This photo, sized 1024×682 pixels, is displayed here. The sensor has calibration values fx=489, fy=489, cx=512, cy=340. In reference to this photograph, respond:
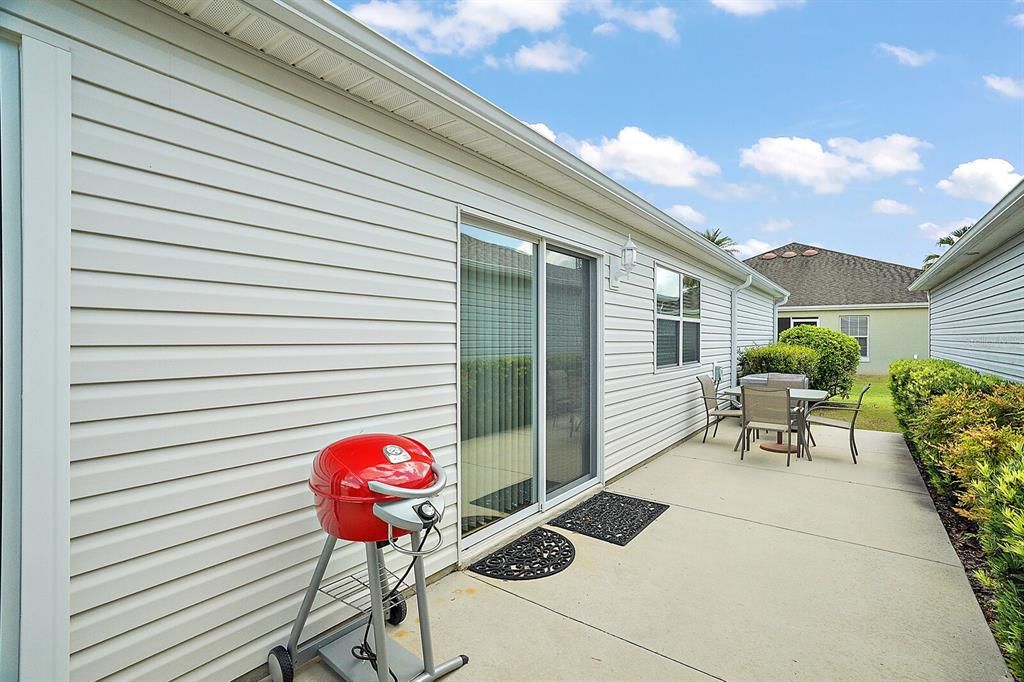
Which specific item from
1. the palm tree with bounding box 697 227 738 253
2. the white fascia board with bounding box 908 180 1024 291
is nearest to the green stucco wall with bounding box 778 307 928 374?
the white fascia board with bounding box 908 180 1024 291

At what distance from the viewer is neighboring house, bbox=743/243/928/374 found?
56.7 ft

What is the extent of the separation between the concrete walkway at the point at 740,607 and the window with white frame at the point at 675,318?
95.7 inches

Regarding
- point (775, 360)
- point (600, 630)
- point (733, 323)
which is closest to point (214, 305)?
point (600, 630)

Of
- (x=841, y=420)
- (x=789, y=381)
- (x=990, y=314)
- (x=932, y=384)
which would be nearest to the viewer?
(x=932, y=384)

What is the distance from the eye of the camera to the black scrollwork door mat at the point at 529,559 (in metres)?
3.04

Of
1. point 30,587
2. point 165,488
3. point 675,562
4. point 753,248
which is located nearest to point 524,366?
point 675,562

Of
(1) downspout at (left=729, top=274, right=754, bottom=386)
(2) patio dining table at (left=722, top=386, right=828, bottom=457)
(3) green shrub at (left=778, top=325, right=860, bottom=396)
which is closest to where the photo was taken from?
(2) patio dining table at (left=722, top=386, right=828, bottom=457)

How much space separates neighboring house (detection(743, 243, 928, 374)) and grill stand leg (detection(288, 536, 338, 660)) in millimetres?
18511

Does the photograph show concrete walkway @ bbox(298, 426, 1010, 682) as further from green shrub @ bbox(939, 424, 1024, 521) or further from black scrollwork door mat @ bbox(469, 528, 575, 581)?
green shrub @ bbox(939, 424, 1024, 521)

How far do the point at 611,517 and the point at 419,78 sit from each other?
11.2 feet

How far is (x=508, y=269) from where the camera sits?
363 centimetres

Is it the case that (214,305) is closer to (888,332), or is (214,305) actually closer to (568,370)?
(568,370)

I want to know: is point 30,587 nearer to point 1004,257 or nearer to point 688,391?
point 688,391

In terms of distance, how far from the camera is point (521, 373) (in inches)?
148
